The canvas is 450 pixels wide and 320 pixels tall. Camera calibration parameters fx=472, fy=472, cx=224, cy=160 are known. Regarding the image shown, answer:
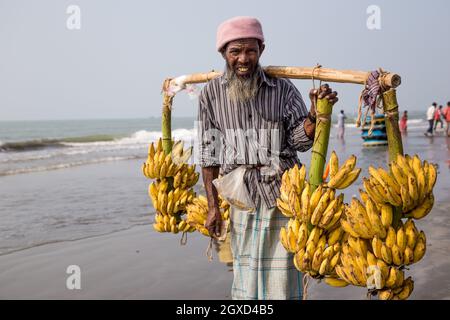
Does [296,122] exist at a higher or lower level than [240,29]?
lower

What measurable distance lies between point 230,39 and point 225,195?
31.6 inches

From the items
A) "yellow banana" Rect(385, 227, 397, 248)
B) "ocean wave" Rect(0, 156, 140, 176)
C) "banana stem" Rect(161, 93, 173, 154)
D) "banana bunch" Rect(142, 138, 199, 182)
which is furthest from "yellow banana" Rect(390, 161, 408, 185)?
"ocean wave" Rect(0, 156, 140, 176)

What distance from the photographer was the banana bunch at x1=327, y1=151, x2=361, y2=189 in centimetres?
211

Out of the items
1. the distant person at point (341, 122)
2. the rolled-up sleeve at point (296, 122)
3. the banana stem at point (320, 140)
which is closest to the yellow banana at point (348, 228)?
the banana stem at point (320, 140)

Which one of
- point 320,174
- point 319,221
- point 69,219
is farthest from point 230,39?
point 69,219

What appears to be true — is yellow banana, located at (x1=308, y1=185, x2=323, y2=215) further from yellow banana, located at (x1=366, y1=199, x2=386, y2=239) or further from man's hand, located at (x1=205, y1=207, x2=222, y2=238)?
man's hand, located at (x1=205, y1=207, x2=222, y2=238)

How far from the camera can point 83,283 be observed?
4.54 m

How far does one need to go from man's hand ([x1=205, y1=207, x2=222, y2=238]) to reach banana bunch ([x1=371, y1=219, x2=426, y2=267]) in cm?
101

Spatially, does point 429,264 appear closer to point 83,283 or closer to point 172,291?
point 172,291

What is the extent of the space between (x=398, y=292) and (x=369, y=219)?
0.34 meters

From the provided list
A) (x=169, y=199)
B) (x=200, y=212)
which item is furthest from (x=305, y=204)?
(x=169, y=199)

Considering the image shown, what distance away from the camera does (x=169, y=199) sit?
3.18 m

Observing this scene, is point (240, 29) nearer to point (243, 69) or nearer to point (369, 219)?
point (243, 69)
